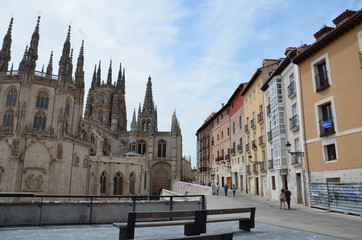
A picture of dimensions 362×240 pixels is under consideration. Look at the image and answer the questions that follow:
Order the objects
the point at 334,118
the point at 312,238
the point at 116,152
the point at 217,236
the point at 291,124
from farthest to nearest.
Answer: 1. the point at 116,152
2. the point at 291,124
3. the point at 334,118
4. the point at 312,238
5. the point at 217,236

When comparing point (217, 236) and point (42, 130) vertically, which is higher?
point (42, 130)

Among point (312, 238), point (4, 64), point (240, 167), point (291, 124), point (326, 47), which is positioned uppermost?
point (4, 64)

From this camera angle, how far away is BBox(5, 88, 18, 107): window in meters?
30.5

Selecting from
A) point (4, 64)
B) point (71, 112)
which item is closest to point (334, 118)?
point (71, 112)

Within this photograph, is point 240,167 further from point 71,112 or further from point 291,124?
point 71,112

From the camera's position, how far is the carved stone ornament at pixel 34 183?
27.5m

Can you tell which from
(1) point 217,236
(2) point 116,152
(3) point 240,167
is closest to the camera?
(1) point 217,236

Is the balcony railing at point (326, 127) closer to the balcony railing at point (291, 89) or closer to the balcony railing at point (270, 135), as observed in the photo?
the balcony railing at point (291, 89)

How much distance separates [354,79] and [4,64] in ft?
113

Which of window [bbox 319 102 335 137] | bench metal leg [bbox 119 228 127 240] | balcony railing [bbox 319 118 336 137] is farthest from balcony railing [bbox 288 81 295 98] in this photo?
bench metal leg [bbox 119 228 127 240]

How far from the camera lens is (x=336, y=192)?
47.8ft

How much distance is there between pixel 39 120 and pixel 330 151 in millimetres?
28968

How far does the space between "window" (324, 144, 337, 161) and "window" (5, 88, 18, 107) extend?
3136cm

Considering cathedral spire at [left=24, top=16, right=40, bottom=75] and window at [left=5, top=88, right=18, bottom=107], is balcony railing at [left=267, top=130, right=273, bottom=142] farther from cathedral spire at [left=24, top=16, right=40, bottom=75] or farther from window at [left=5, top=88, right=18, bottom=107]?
window at [left=5, top=88, right=18, bottom=107]
